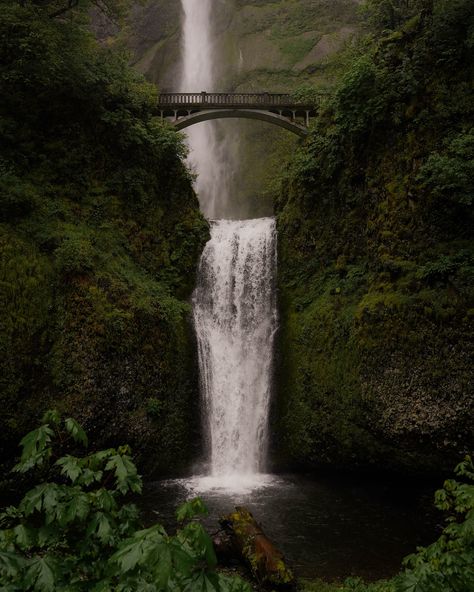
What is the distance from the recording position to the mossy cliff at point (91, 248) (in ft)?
35.5

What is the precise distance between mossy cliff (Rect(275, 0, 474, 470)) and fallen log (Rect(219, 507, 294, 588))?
14.1 feet

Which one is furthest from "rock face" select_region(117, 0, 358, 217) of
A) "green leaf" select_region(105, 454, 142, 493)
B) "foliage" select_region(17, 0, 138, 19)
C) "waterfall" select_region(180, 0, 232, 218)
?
"green leaf" select_region(105, 454, 142, 493)

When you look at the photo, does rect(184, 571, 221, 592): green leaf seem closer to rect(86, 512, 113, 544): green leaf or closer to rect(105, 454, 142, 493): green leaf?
rect(86, 512, 113, 544): green leaf

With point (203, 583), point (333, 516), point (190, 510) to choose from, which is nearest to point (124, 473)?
point (190, 510)

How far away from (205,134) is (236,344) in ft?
88.3

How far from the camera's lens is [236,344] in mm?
15086

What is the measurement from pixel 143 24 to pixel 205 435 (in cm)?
4285

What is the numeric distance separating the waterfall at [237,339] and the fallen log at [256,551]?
491 centimetres

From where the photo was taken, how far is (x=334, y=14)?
37.4m

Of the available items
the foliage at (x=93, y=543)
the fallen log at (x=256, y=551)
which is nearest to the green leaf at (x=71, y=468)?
the foliage at (x=93, y=543)

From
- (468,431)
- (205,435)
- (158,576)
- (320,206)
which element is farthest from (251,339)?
(158,576)

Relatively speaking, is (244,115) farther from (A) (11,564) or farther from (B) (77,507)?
(A) (11,564)

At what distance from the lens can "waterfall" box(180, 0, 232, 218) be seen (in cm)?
3594

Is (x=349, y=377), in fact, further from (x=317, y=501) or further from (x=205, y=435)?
(x=205, y=435)
